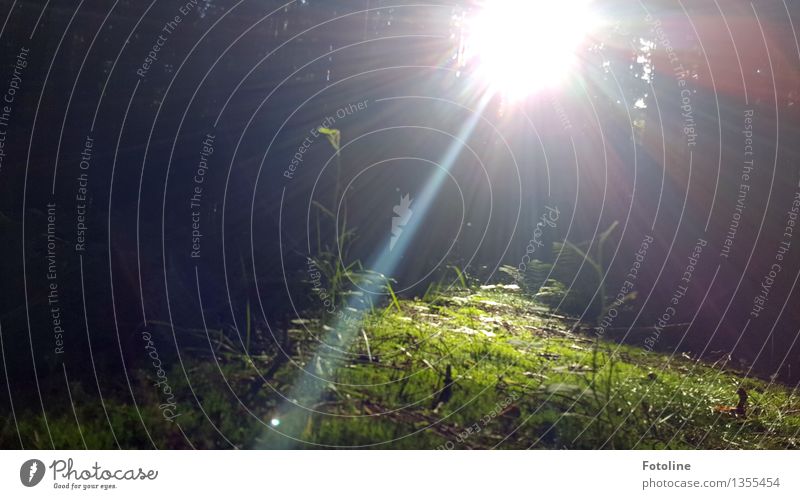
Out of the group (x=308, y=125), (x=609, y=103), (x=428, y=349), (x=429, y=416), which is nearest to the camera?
(x=429, y=416)

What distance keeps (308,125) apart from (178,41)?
64 cm

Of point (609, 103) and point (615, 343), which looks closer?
point (615, 343)

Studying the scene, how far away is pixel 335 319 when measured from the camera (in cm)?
276

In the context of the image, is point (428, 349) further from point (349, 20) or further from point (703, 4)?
point (703, 4)

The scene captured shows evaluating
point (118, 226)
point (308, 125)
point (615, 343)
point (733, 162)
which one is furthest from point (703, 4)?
point (118, 226)
